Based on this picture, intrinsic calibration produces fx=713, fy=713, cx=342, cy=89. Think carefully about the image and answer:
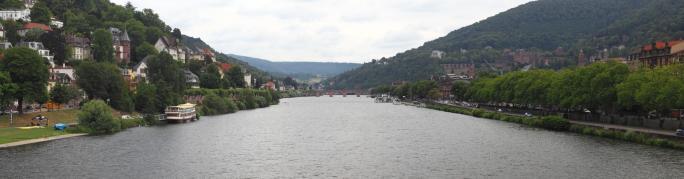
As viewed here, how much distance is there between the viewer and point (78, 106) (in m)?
122

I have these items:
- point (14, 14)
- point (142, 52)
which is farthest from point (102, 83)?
point (142, 52)

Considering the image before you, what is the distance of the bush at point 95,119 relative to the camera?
318 feet

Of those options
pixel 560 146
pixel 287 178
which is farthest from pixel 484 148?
pixel 287 178

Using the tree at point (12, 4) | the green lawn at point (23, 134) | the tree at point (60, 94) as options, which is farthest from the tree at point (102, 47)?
the green lawn at point (23, 134)

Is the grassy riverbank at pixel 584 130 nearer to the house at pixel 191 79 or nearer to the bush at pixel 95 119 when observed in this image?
the bush at pixel 95 119

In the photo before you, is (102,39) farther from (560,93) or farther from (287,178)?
(287,178)

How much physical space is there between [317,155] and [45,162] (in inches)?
996

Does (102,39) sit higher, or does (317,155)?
(102,39)

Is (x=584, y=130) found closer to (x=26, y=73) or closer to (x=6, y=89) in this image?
(x=6, y=89)

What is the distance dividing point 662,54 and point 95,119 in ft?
338

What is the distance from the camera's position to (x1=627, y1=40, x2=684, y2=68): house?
13025 cm

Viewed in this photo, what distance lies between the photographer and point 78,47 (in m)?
169

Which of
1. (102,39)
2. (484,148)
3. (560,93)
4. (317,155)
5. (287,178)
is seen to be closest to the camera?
(287,178)

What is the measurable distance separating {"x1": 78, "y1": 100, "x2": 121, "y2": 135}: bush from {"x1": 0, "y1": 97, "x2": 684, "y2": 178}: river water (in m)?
2.84
